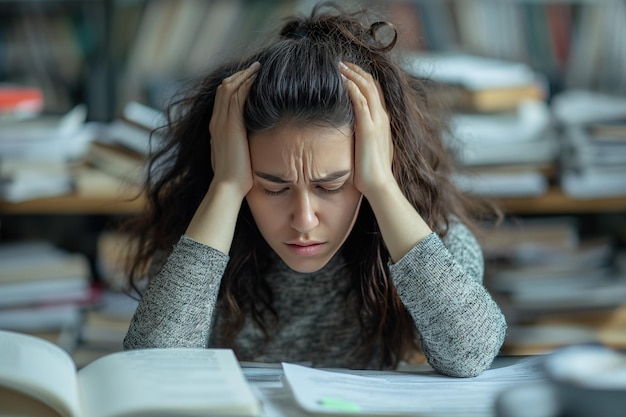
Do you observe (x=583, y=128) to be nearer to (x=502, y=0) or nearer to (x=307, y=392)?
(x=502, y=0)

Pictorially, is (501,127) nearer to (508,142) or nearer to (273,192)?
(508,142)

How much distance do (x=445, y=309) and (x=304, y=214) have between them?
0.19m

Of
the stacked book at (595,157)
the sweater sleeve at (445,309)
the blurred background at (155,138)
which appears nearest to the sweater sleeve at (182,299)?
the sweater sleeve at (445,309)

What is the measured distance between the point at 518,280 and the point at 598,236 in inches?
14.5

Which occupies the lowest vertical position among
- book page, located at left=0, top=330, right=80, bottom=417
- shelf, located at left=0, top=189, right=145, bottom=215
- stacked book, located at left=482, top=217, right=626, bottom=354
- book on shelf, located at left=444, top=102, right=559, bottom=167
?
stacked book, located at left=482, top=217, right=626, bottom=354

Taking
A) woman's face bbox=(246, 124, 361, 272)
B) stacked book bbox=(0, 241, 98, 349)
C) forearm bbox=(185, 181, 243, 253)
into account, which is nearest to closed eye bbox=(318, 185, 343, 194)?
woman's face bbox=(246, 124, 361, 272)

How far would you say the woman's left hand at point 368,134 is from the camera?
110 centimetres

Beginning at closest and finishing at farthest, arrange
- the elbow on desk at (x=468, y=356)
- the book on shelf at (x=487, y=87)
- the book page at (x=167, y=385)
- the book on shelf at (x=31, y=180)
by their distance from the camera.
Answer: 1. the book page at (x=167, y=385)
2. the elbow on desk at (x=468, y=356)
3. the book on shelf at (x=31, y=180)
4. the book on shelf at (x=487, y=87)

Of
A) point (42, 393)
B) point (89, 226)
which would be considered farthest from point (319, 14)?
point (89, 226)

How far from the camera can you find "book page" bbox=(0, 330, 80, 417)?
826 millimetres

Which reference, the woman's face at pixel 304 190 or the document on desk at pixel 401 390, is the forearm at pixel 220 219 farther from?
the document on desk at pixel 401 390

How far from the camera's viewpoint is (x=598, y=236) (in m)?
2.20

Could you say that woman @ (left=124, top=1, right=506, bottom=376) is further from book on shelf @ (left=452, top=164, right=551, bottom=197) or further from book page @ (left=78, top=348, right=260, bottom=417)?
book on shelf @ (left=452, top=164, right=551, bottom=197)

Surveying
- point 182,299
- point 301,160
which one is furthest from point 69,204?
point 301,160
